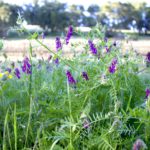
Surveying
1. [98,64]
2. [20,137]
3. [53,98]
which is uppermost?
[98,64]

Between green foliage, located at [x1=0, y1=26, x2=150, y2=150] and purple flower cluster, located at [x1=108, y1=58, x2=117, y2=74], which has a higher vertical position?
purple flower cluster, located at [x1=108, y1=58, x2=117, y2=74]

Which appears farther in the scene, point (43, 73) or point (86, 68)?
point (43, 73)

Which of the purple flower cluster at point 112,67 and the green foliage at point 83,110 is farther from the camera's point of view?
the purple flower cluster at point 112,67

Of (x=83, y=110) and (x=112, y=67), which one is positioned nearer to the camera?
(x=83, y=110)

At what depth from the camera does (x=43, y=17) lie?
2559 cm

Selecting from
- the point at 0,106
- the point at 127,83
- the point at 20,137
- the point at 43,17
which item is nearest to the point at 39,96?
the point at 0,106

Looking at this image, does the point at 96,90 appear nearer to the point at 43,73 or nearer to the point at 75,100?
the point at 75,100

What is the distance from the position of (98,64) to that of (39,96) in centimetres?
30

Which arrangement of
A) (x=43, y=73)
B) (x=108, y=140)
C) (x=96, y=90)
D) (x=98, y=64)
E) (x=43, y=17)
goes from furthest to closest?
(x=43, y=17), (x=43, y=73), (x=98, y=64), (x=96, y=90), (x=108, y=140)

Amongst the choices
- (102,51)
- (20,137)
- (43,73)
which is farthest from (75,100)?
(43,73)

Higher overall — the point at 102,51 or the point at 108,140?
the point at 102,51

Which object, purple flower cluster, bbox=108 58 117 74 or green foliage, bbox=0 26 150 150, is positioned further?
purple flower cluster, bbox=108 58 117 74

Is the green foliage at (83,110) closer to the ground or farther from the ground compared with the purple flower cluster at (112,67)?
closer to the ground

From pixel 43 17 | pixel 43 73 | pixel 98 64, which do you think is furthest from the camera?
pixel 43 17
